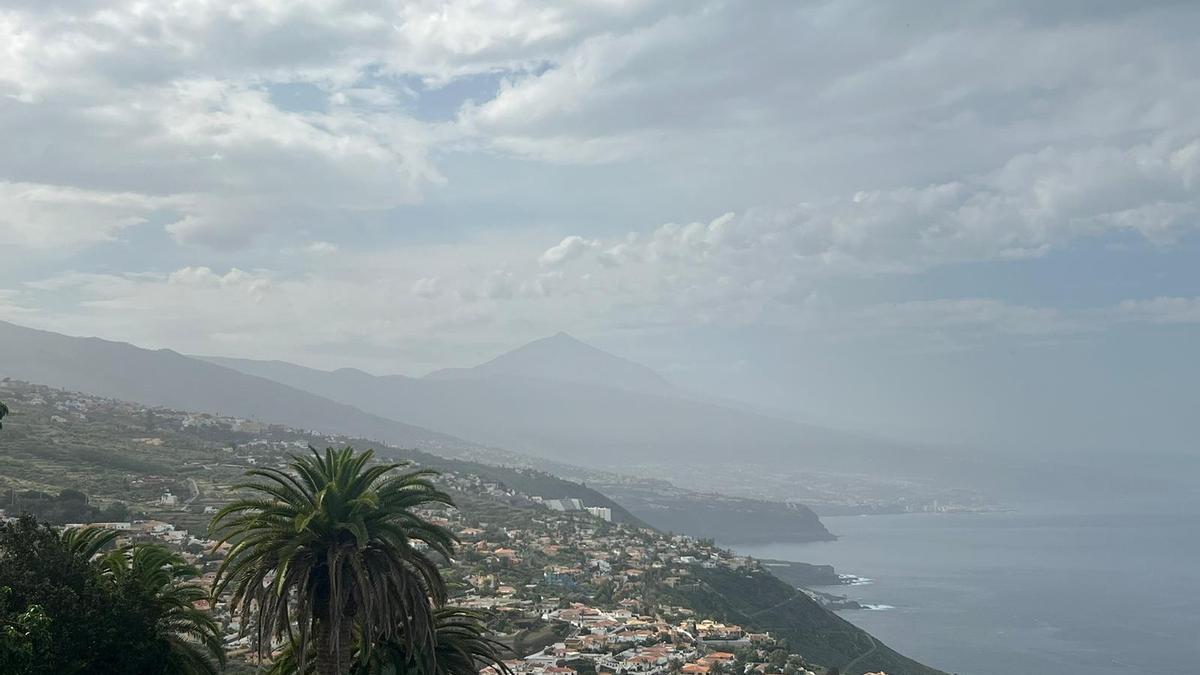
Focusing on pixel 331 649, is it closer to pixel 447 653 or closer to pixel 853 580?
pixel 447 653

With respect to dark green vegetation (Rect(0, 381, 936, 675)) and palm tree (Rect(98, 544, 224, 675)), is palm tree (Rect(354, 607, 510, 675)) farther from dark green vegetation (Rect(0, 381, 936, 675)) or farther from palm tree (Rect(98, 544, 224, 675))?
dark green vegetation (Rect(0, 381, 936, 675))

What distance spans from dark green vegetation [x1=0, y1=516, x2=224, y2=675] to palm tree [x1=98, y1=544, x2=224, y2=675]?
0.07 feet

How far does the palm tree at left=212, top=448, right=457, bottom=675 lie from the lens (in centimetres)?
1742

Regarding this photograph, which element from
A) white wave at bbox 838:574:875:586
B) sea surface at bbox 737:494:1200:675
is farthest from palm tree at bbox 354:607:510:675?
white wave at bbox 838:574:875:586

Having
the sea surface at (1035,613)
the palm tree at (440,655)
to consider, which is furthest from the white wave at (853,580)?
the palm tree at (440,655)

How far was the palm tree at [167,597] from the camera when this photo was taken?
2130 centimetres

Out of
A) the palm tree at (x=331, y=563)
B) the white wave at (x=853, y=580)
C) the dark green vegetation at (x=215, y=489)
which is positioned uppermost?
the palm tree at (x=331, y=563)

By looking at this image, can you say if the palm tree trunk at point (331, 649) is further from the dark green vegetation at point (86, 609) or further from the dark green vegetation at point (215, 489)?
the dark green vegetation at point (215, 489)

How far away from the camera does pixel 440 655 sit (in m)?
20.0

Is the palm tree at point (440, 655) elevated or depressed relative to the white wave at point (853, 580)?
elevated

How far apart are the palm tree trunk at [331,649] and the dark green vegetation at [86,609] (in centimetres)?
482

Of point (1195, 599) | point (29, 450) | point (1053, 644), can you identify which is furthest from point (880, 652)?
point (1195, 599)

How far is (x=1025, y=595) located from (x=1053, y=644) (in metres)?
39.7

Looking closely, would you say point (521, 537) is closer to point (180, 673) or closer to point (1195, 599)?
point (180, 673)
